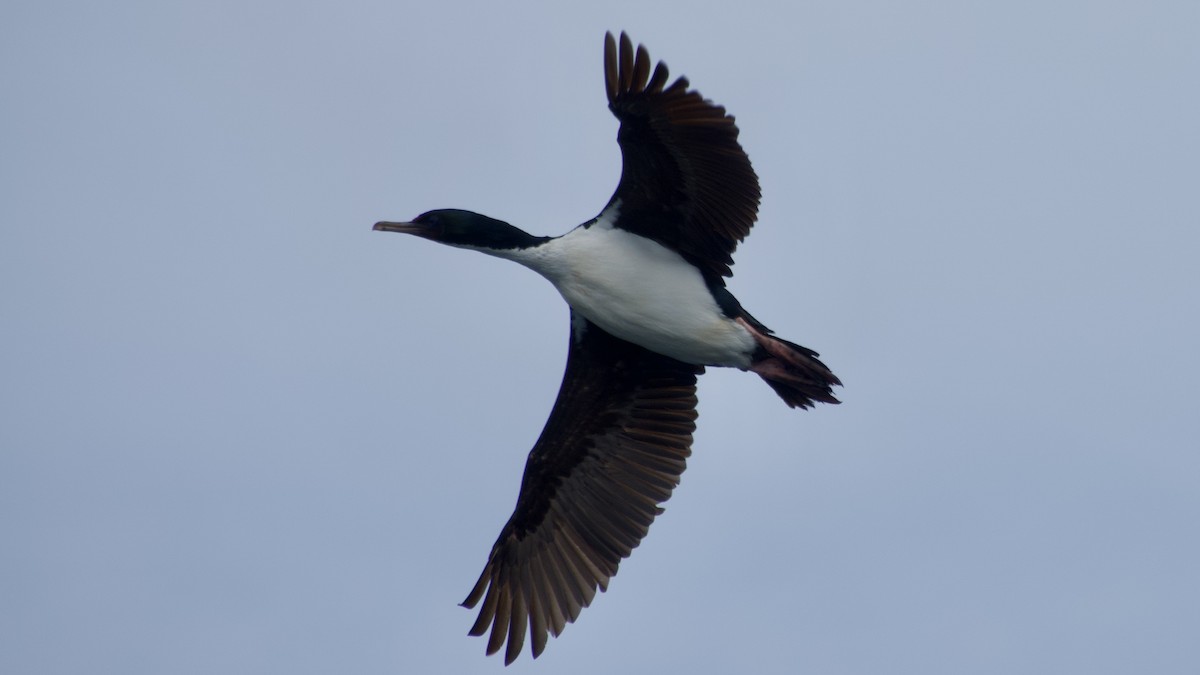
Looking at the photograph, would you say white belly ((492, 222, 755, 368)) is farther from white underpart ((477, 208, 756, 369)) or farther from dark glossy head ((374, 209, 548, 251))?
dark glossy head ((374, 209, 548, 251))

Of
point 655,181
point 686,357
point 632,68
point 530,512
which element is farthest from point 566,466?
point 632,68

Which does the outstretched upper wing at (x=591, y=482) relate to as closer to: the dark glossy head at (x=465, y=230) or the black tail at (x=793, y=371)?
the black tail at (x=793, y=371)

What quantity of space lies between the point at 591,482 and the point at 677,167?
3.41m

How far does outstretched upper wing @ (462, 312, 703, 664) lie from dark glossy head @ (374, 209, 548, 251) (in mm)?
1315

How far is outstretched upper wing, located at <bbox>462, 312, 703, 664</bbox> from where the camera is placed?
16203mm

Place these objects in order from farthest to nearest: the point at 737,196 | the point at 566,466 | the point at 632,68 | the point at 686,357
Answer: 1. the point at 566,466
2. the point at 686,357
3. the point at 737,196
4. the point at 632,68

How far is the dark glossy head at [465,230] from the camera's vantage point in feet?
50.0

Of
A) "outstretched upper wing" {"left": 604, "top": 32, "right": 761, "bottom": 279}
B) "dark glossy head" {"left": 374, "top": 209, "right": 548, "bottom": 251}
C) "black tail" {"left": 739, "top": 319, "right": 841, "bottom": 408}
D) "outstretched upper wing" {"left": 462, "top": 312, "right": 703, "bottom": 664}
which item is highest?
"outstretched upper wing" {"left": 604, "top": 32, "right": 761, "bottom": 279}

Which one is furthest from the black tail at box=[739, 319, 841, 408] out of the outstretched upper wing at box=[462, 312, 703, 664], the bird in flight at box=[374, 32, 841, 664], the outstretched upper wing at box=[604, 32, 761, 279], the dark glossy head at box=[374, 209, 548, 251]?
the dark glossy head at box=[374, 209, 548, 251]

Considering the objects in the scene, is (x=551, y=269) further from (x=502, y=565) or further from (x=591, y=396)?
(x=502, y=565)

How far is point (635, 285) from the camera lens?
15164mm

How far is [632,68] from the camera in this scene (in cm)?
1378

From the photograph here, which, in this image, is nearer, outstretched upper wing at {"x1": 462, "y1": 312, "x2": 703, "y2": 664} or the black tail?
the black tail

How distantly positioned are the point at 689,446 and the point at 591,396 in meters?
0.98
